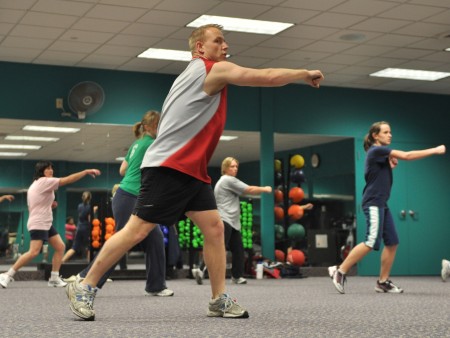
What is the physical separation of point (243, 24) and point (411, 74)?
3.70m

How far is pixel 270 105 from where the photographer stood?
37.4 ft

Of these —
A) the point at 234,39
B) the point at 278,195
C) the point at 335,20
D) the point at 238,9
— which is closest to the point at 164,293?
the point at 238,9

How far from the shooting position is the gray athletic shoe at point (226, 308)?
3852 mm

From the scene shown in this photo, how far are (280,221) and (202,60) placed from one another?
793cm

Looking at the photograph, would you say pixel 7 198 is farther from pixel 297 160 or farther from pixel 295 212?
pixel 297 160

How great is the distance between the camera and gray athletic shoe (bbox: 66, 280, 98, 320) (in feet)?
12.0

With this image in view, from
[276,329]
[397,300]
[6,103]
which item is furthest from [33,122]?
[276,329]

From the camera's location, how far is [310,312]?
4371 mm

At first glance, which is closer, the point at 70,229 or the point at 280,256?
the point at 70,229

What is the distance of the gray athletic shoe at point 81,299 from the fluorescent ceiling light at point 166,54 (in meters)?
6.14

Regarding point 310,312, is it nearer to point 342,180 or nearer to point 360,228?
point 360,228

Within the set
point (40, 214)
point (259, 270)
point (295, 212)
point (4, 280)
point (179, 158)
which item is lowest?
point (259, 270)

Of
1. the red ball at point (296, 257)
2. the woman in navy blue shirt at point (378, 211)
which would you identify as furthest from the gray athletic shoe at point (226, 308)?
the red ball at point (296, 257)

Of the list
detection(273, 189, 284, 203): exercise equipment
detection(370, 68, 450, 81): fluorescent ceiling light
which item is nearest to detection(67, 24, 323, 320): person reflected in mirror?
detection(370, 68, 450, 81): fluorescent ceiling light
